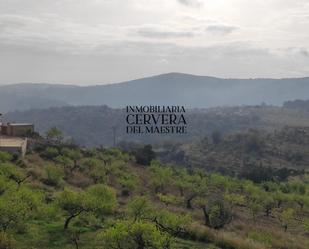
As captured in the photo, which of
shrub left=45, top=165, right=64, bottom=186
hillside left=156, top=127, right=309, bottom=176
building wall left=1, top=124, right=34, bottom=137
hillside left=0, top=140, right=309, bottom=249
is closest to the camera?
hillside left=0, top=140, right=309, bottom=249

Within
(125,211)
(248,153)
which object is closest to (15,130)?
(125,211)

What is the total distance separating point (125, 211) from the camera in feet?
117

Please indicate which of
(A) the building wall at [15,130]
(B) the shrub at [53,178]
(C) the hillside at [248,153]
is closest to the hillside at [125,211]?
(B) the shrub at [53,178]

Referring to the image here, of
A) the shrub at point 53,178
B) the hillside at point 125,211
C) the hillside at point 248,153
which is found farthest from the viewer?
the hillside at point 248,153

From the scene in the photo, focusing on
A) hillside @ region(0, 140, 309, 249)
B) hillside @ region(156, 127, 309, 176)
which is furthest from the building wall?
hillside @ region(156, 127, 309, 176)

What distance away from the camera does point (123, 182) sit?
Answer: 177 feet

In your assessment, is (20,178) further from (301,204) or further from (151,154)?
(151,154)

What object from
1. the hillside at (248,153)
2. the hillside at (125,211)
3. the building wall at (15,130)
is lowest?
the hillside at (248,153)

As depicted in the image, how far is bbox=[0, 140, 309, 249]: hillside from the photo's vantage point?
947 inches

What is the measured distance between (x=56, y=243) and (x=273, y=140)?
13120 centimetres

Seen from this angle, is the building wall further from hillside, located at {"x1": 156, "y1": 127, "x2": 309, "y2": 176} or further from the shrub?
hillside, located at {"x1": 156, "y1": 127, "x2": 309, "y2": 176}

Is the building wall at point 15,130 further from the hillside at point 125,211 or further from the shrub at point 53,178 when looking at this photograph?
the shrub at point 53,178

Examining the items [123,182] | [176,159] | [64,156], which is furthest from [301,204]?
[176,159]

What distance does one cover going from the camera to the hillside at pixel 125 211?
947 inches
